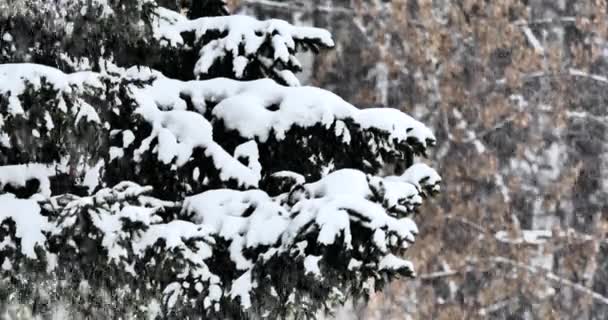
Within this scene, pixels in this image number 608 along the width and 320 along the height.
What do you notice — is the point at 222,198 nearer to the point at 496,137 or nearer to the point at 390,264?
the point at 390,264

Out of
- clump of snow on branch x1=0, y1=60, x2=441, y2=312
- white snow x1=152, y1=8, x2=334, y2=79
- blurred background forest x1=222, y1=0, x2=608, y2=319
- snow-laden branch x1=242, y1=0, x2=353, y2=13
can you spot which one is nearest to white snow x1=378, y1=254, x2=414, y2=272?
clump of snow on branch x1=0, y1=60, x2=441, y2=312

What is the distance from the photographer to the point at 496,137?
48.0 feet

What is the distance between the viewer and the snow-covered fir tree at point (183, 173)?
5.15 m

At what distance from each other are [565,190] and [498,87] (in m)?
1.41

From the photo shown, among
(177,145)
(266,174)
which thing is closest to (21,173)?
(177,145)

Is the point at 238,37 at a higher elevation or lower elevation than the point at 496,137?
higher

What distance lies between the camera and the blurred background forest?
14.2 metres

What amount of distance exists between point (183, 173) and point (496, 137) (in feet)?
30.4

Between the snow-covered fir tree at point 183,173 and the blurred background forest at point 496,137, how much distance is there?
26.9 feet

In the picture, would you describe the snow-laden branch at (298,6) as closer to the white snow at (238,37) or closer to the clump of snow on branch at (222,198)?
the white snow at (238,37)

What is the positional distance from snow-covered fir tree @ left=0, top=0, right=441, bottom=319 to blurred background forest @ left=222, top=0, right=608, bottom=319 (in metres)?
8.19

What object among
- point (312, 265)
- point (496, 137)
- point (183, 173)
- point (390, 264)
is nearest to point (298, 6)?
point (496, 137)

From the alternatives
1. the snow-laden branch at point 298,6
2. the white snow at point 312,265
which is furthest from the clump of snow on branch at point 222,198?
the snow-laden branch at point 298,6

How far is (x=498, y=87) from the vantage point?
1447 cm
